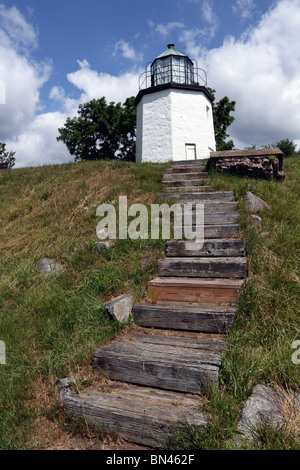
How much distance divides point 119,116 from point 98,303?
81.6 ft

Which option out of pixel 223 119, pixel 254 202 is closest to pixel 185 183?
A: pixel 254 202

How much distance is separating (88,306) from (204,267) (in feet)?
4.85

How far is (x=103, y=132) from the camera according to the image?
2575cm

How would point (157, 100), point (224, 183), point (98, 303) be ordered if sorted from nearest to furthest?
1. point (98, 303)
2. point (224, 183)
3. point (157, 100)

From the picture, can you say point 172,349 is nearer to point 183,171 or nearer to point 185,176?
point 185,176

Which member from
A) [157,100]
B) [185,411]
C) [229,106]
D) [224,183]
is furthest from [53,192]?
[229,106]

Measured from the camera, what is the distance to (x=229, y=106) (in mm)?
23438

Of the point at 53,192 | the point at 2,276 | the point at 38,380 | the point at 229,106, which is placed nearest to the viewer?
the point at 38,380

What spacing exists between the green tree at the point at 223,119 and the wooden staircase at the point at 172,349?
2068cm

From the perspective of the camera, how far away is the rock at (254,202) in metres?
4.90

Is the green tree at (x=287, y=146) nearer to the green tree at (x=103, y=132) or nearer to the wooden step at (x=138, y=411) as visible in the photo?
the green tree at (x=103, y=132)

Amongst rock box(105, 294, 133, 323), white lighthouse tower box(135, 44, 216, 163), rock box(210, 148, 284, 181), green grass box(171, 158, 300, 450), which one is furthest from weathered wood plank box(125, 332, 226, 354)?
white lighthouse tower box(135, 44, 216, 163)

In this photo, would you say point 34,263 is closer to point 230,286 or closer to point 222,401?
point 230,286

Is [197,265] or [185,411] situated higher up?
[197,265]
